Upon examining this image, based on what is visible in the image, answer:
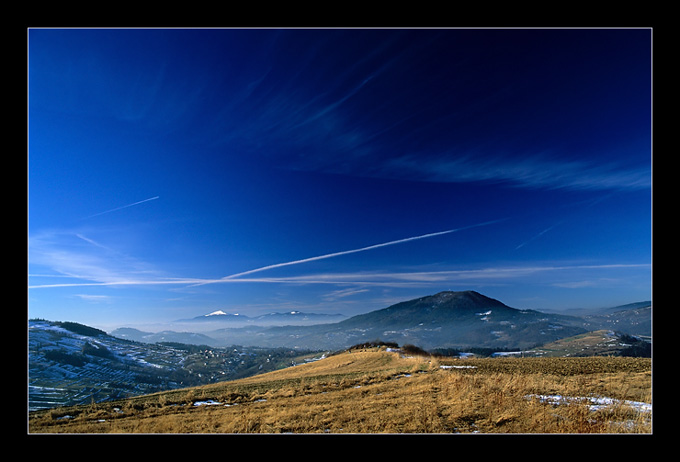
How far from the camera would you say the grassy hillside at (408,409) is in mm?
8289

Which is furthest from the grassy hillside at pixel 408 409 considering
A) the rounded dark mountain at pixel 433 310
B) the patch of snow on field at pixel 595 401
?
the rounded dark mountain at pixel 433 310

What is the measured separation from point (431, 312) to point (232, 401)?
114237 millimetres

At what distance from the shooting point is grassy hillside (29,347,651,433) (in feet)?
27.2

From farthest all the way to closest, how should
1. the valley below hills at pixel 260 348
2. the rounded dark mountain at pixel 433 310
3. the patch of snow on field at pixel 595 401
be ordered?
the rounded dark mountain at pixel 433 310 < the valley below hills at pixel 260 348 < the patch of snow on field at pixel 595 401

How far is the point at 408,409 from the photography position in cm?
938

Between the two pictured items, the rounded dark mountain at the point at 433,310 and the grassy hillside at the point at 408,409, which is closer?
the grassy hillside at the point at 408,409

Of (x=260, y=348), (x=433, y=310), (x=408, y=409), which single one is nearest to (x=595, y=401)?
(x=408, y=409)

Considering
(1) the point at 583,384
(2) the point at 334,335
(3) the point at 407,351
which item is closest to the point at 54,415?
(1) the point at 583,384

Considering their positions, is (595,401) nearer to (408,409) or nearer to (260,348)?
(408,409)

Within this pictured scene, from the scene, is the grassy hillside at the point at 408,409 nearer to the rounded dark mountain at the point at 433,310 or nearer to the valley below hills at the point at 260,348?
the valley below hills at the point at 260,348

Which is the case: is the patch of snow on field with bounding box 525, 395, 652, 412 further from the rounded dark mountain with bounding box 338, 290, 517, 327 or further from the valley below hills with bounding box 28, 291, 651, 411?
the rounded dark mountain with bounding box 338, 290, 517, 327

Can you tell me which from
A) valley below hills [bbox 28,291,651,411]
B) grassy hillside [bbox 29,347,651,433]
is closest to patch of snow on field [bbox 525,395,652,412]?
grassy hillside [bbox 29,347,651,433]
